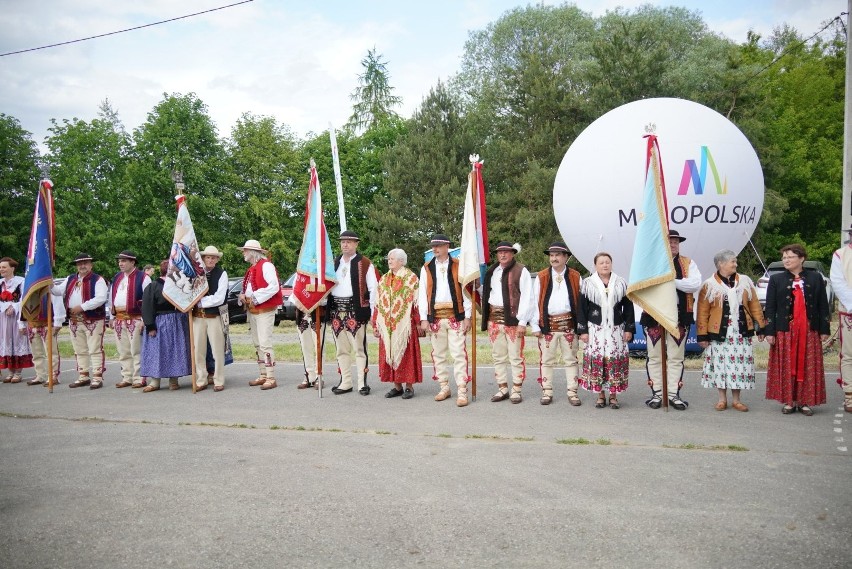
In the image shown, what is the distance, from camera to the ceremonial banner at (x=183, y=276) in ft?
29.9

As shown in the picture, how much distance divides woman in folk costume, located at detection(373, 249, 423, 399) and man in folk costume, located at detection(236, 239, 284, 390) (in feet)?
5.81

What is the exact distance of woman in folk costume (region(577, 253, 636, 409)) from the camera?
7.44m

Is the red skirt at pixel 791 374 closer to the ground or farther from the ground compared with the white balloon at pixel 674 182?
closer to the ground

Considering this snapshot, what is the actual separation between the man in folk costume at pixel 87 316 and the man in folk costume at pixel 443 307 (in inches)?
192

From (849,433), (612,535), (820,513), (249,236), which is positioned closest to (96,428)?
(612,535)

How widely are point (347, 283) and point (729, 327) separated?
455 centimetres

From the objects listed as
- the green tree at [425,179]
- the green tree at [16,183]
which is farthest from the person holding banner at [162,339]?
the green tree at [16,183]

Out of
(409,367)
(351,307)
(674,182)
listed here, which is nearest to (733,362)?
(409,367)

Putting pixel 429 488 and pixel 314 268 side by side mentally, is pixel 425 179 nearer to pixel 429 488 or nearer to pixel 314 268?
pixel 314 268

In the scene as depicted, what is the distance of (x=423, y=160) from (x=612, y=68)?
28.9 feet

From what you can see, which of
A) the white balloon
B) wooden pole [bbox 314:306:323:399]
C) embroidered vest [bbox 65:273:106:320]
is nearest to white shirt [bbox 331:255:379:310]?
wooden pole [bbox 314:306:323:399]

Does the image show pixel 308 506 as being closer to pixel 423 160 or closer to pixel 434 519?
pixel 434 519

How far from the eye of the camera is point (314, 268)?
866cm

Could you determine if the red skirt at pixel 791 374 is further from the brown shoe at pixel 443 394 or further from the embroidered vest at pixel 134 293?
the embroidered vest at pixel 134 293
